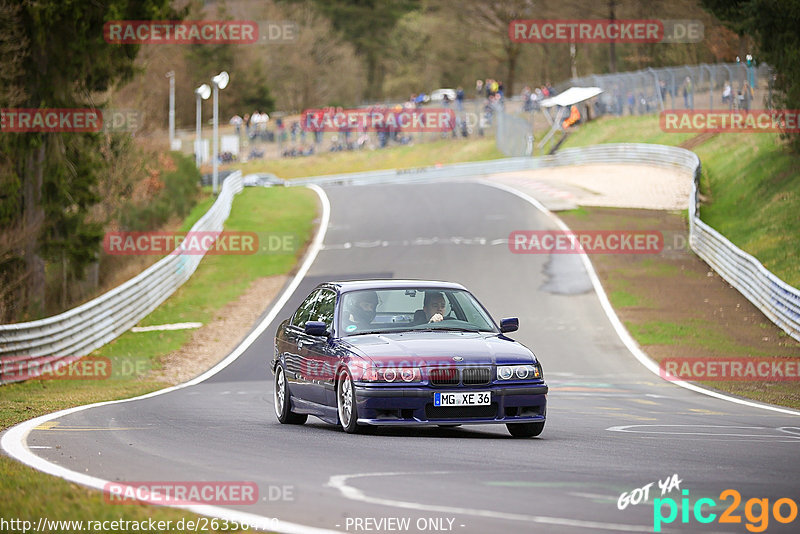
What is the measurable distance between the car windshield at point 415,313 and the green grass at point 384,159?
6375cm

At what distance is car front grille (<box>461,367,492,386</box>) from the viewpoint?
10641 millimetres

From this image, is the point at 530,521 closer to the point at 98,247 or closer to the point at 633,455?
the point at 633,455

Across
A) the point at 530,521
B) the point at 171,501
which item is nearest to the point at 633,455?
the point at 530,521

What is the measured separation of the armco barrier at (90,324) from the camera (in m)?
20.8

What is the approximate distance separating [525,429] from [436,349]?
1.14 metres

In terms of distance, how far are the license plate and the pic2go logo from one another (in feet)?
11.5

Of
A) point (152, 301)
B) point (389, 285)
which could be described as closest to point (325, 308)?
point (389, 285)
